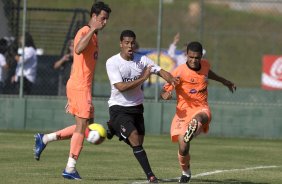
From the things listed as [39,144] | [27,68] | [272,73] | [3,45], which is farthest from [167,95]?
[272,73]

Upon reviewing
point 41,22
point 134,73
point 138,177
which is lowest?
point 138,177

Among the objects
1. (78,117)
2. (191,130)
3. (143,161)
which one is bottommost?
(143,161)

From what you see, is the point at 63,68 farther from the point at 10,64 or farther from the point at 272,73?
the point at 272,73

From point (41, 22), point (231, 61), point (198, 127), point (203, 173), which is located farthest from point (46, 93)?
point (231, 61)

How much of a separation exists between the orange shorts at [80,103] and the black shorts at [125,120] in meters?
0.35

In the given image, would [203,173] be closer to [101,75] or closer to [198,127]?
[198,127]

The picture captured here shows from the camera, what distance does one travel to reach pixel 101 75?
42.2 m

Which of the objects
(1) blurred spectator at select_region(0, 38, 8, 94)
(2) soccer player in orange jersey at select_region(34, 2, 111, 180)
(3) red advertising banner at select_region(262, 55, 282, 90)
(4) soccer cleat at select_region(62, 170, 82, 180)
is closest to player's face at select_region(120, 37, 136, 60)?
(2) soccer player in orange jersey at select_region(34, 2, 111, 180)

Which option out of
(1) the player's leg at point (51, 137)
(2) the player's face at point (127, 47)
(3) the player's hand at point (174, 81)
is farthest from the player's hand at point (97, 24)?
(1) the player's leg at point (51, 137)

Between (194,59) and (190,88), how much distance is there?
1.29 ft

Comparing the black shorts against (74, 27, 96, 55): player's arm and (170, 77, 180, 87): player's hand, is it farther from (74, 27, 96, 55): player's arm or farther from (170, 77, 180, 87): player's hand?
(74, 27, 96, 55): player's arm

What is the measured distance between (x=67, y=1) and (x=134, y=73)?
34.9m

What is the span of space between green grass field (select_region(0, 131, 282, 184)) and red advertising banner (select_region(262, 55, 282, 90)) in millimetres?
6836

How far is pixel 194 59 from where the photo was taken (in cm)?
1390
